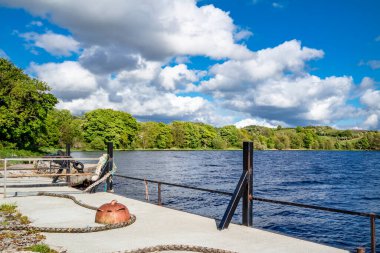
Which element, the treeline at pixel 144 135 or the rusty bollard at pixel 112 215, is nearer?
the rusty bollard at pixel 112 215

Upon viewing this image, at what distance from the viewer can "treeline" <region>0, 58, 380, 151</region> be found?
53.4 m

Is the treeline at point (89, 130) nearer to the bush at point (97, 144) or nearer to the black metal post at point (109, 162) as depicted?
the bush at point (97, 144)

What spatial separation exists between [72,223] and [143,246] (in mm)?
3065

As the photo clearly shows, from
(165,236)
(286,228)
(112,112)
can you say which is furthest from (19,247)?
(112,112)

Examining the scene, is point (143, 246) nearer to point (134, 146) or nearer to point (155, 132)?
point (134, 146)

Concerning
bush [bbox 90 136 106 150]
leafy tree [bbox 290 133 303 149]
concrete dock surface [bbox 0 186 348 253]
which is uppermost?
leafy tree [bbox 290 133 303 149]

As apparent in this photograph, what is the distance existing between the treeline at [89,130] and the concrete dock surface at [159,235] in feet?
148

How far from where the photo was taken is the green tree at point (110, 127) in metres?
117

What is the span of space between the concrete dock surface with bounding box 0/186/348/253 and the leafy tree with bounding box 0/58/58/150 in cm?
4512

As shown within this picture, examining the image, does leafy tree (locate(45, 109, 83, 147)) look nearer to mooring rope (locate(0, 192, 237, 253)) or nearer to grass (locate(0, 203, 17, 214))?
grass (locate(0, 203, 17, 214))

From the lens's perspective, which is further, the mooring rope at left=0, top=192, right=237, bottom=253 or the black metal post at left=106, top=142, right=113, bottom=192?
the black metal post at left=106, top=142, right=113, bottom=192

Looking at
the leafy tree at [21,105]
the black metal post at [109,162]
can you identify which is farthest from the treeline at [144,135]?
the black metal post at [109,162]

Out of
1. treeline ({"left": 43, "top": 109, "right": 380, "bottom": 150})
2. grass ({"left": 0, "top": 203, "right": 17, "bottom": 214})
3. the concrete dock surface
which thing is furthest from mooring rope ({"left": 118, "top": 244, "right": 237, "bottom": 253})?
treeline ({"left": 43, "top": 109, "right": 380, "bottom": 150})

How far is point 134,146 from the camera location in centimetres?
13188
